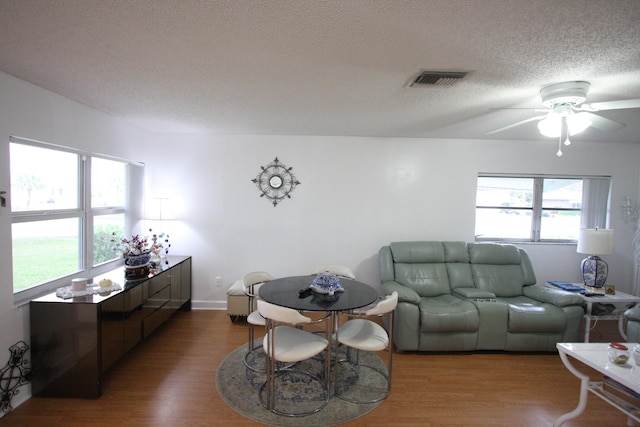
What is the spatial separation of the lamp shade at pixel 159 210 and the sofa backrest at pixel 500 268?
3946 mm

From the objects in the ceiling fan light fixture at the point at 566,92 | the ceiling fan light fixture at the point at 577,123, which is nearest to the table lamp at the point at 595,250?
the ceiling fan light fixture at the point at 577,123

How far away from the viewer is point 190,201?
13.8 feet

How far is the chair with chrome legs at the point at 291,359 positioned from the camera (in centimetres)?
216

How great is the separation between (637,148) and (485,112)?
3.14 m

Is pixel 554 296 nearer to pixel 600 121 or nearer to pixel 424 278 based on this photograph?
pixel 424 278

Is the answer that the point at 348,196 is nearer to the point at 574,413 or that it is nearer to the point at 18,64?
the point at 574,413

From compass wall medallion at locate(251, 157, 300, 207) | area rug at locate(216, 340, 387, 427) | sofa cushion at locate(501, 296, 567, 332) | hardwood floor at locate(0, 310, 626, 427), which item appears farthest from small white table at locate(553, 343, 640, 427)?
compass wall medallion at locate(251, 157, 300, 207)

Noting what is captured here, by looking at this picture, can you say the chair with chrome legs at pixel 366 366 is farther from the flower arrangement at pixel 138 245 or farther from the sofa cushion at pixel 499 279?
the flower arrangement at pixel 138 245

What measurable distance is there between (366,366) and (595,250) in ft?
9.24

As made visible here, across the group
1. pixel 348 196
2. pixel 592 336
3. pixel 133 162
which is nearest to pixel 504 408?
pixel 592 336

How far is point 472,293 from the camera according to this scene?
133 inches

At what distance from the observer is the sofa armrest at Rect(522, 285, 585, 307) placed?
10.4 ft

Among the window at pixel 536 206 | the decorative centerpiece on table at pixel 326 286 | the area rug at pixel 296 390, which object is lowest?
the area rug at pixel 296 390

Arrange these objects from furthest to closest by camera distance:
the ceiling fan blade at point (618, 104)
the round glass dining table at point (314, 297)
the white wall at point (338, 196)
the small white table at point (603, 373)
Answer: the white wall at point (338, 196) < the round glass dining table at point (314, 297) < the ceiling fan blade at point (618, 104) < the small white table at point (603, 373)
